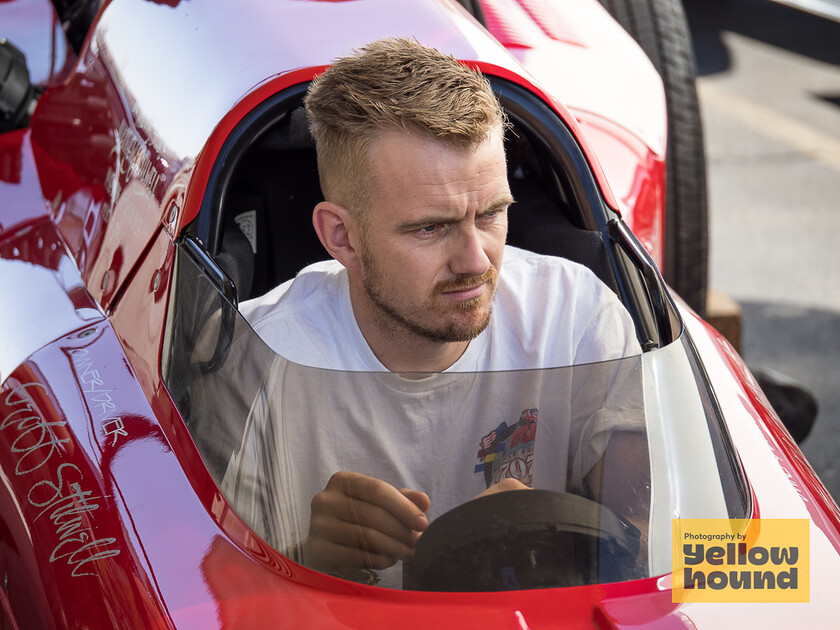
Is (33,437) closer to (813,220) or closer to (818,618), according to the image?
(818,618)

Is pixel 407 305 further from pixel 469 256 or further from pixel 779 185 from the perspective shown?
pixel 779 185

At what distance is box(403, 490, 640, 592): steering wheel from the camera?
1.22 meters

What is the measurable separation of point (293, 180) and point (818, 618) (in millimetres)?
1245

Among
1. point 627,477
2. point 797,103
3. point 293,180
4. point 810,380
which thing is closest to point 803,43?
point 797,103

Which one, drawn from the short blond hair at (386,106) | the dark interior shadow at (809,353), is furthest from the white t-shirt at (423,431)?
the dark interior shadow at (809,353)

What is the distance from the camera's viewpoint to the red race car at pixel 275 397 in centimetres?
123

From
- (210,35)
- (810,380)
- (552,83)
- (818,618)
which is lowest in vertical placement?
(810,380)

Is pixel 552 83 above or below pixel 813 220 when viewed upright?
above

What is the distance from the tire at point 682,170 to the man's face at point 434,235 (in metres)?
1.38

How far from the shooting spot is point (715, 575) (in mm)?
1232

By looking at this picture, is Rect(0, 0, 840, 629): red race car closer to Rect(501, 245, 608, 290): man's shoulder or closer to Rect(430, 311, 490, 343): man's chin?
Rect(501, 245, 608, 290): man's shoulder

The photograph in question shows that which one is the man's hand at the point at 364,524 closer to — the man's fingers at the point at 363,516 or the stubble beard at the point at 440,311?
the man's fingers at the point at 363,516

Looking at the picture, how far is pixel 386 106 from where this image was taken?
145cm
